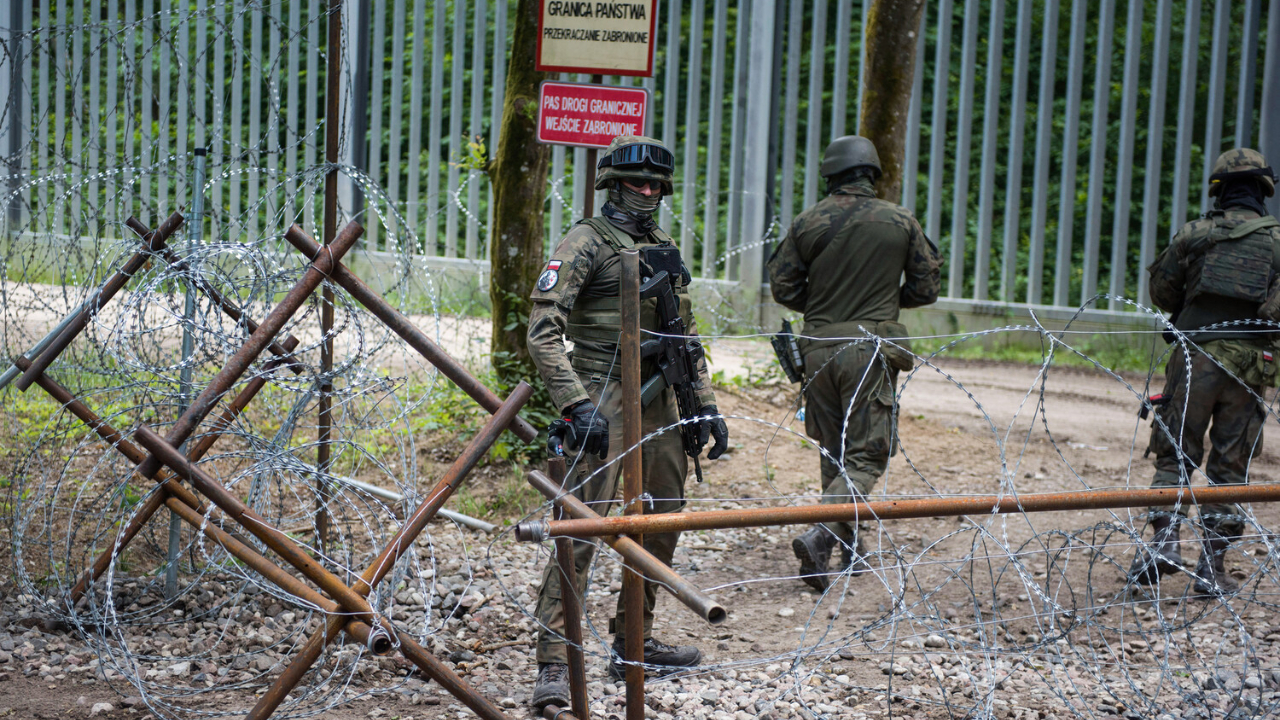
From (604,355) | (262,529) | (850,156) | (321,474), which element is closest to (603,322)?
(604,355)

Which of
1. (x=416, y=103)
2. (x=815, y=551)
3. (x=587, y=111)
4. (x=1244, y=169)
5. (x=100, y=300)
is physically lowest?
(x=815, y=551)

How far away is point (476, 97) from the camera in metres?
11.3

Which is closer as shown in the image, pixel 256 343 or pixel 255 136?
pixel 256 343

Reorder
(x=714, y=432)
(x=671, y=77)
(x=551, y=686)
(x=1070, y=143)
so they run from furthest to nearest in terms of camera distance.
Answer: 1. (x=671, y=77)
2. (x=1070, y=143)
3. (x=714, y=432)
4. (x=551, y=686)

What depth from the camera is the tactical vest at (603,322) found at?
3588mm

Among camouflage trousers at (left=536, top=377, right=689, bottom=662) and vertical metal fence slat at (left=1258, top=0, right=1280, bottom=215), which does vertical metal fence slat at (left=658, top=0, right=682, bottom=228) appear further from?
camouflage trousers at (left=536, top=377, right=689, bottom=662)

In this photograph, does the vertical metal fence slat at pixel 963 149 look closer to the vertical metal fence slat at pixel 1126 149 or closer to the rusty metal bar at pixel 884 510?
the vertical metal fence slat at pixel 1126 149

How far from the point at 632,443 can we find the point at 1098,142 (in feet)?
29.6

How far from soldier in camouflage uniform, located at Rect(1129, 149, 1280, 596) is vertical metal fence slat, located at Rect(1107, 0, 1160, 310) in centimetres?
560

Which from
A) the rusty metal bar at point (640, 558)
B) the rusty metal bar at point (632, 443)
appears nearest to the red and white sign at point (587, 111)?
the rusty metal bar at point (632, 443)

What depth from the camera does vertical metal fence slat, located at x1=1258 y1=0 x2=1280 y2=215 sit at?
31.2 ft

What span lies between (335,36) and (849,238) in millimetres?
2242

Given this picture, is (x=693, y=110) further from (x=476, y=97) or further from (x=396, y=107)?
(x=396, y=107)

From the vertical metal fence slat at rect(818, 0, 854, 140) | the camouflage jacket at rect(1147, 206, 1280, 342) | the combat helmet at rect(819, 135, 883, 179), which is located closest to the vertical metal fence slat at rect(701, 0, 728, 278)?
the vertical metal fence slat at rect(818, 0, 854, 140)
